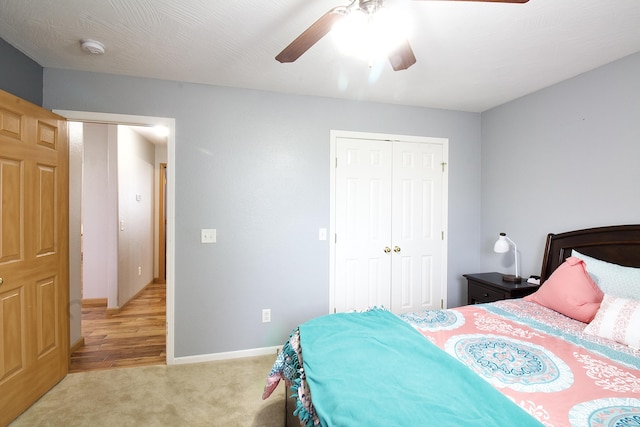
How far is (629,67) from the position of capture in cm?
216

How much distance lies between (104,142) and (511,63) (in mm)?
4708

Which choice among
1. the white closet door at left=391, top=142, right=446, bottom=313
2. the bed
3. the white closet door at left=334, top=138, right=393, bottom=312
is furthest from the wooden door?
the white closet door at left=391, top=142, right=446, bottom=313

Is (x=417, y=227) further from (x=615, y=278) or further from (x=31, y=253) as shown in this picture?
(x=31, y=253)

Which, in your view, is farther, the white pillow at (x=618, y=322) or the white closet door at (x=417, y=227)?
the white closet door at (x=417, y=227)

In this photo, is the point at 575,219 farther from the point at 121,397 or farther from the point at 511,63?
the point at 121,397

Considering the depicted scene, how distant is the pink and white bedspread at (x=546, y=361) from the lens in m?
1.08

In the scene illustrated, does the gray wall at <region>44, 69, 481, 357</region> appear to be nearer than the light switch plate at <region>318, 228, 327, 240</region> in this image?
Yes

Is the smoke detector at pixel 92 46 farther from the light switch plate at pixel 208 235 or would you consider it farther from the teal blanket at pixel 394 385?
the teal blanket at pixel 394 385

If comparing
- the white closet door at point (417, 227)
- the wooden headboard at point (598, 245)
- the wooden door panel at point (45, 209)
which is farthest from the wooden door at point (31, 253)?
the wooden headboard at point (598, 245)

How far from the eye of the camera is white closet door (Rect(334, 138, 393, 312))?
3076 millimetres

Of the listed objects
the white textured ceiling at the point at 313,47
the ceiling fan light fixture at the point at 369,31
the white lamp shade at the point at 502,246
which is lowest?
the white lamp shade at the point at 502,246

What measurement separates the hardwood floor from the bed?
5.70 ft

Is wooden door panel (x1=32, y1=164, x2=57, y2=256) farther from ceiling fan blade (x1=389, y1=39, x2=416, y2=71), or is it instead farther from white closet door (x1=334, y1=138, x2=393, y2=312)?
ceiling fan blade (x1=389, y1=39, x2=416, y2=71)

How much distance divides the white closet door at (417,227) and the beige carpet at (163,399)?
1.67m
